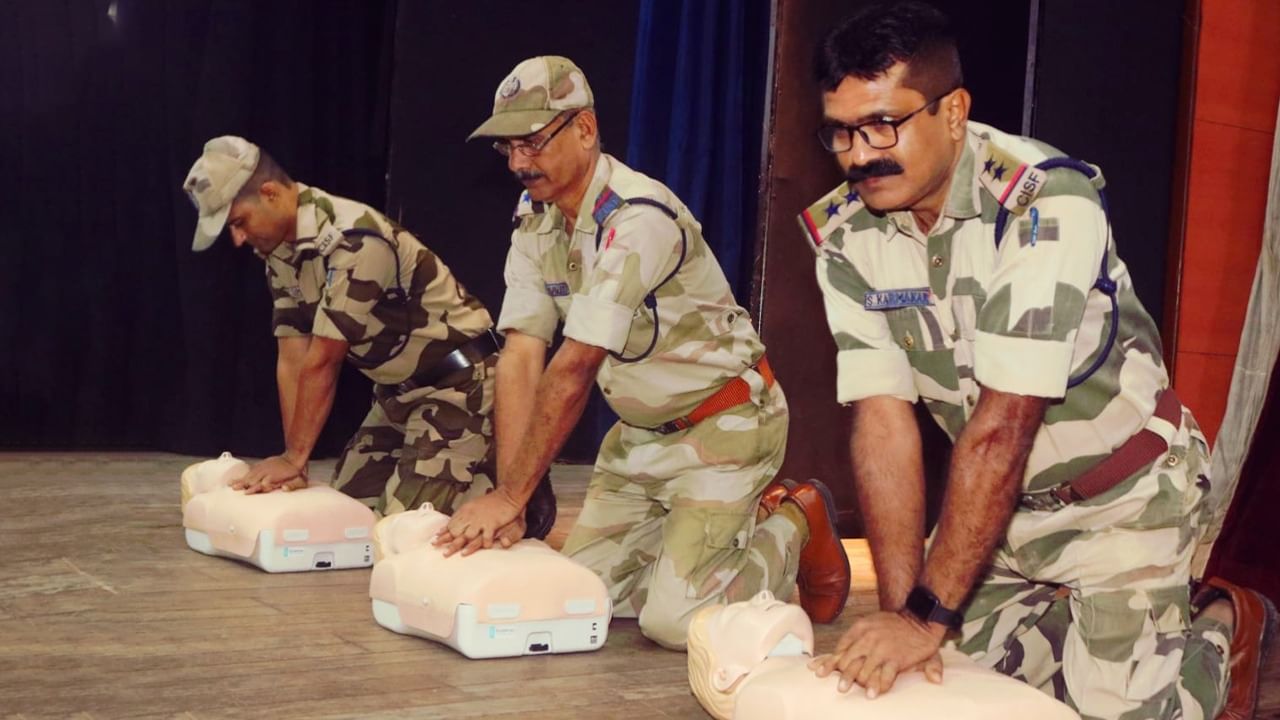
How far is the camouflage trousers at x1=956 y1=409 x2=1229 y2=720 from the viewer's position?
6.20 feet

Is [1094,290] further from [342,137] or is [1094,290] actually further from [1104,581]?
[342,137]

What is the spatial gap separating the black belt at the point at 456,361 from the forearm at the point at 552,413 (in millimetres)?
1301

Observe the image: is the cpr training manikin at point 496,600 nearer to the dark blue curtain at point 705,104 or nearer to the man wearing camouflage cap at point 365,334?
the man wearing camouflage cap at point 365,334

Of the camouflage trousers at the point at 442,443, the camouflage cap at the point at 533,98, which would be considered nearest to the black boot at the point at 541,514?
the camouflage trousers at the point at 442,443

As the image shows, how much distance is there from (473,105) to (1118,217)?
255 cm

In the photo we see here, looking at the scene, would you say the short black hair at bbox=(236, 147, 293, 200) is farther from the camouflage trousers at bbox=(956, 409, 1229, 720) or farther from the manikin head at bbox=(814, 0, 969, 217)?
the camouflage trousers at bbox=(956, 409, 1229, 720)

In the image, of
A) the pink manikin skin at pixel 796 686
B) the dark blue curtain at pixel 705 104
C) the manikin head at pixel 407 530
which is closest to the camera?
the pink manikin skin at pixel 796 686

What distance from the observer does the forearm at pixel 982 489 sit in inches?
63.8

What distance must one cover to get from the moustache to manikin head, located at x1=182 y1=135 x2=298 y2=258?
1952 millimetres

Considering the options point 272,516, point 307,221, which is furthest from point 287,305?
point 272,516

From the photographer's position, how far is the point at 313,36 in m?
5.01

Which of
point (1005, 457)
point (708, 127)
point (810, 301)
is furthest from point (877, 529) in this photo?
point (708, 127)

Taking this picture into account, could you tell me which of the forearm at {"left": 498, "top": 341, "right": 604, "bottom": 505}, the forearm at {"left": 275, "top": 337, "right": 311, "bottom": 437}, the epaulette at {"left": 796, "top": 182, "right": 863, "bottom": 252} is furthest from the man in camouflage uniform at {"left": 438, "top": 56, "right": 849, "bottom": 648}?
the forearm at {"left": 275, "top": 337, "right": 311, "bottom": 437}

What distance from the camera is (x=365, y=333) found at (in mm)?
3469
